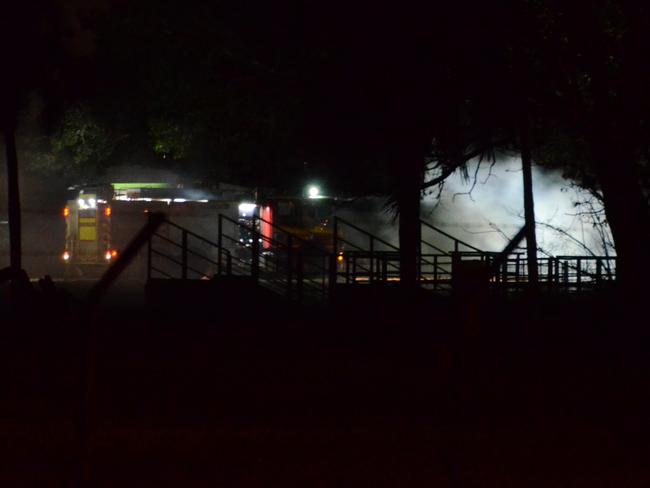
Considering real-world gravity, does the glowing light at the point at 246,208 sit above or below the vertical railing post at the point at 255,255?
above

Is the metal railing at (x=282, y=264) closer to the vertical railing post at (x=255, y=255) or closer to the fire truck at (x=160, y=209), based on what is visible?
the vertical railing post at (x=255, y=255)

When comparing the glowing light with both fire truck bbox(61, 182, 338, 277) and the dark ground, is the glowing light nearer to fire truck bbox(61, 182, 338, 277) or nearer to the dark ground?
fire truck bbox(61, 182, 338, 277)

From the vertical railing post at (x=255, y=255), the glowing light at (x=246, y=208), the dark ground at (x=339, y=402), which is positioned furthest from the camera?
the glowing light at (x=246, y=208)

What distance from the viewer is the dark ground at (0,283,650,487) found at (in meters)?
8.02

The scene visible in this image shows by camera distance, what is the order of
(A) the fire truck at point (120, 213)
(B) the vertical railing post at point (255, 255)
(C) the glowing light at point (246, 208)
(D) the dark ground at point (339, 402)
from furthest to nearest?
1. (C) the glowing light at point (246, 208)
2. (A) the fire truck at point (120, 213)
3. (B) the vertical railing post at point (255, 255)
4. (D) the dark ground at point (339, 402)

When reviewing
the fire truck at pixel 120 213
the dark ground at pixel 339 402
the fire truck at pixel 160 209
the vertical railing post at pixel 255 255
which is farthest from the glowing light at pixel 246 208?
the dark ground at pixel 339 402

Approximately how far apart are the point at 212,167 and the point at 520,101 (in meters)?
23.7

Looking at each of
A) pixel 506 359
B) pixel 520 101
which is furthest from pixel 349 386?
pixel 520 101

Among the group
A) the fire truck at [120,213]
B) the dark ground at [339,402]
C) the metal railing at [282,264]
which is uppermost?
the fire truck at [120,213]

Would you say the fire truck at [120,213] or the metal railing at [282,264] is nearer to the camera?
the metal railing at [282,264]

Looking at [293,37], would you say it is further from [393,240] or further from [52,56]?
[393,240]

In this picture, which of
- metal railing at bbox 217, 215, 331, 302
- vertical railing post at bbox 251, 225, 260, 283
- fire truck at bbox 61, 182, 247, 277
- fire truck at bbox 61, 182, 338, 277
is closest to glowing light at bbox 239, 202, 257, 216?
fire truck at bbox 61, 182, 338, 277

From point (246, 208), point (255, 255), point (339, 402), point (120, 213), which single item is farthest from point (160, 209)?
point (339, 402)

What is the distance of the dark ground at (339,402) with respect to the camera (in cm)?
802
